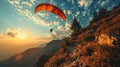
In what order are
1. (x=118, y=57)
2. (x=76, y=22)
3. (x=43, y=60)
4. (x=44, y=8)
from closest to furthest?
(x=118, y=57), (x=44, y=8), (x=43, y=60), (x=76, y=22)

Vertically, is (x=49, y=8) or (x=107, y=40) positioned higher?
(x=49, y=8)

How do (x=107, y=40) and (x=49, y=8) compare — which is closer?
(x=107, y=40)

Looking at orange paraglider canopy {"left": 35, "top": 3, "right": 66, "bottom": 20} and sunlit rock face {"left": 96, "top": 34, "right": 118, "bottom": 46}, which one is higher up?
orange paraglider canopy {"left": 35, "top": 3, "right": 66, "bottom": 20}


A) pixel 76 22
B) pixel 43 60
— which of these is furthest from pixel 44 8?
pixel 76 22

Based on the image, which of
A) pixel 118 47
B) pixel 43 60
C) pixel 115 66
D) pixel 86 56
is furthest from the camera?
pixel 43 60

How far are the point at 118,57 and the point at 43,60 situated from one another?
1182 inches

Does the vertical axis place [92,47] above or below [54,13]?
below

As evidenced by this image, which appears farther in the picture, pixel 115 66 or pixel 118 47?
pixel 118 47

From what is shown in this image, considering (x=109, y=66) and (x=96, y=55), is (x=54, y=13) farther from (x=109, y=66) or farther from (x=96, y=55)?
(x=109, y=66)

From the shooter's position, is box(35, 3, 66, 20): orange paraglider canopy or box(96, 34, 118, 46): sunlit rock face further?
box(35, 3, 66, 20): orange paraglider canopy

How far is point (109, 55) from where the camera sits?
2097 centimetres

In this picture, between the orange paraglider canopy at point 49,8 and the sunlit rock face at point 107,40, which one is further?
the orange paraglider canopy at point 49,8

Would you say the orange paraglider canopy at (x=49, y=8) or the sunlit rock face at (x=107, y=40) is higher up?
the orange paraglider canopy at (x=49, y=8)

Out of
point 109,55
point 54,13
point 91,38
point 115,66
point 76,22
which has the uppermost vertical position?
point 76,22
